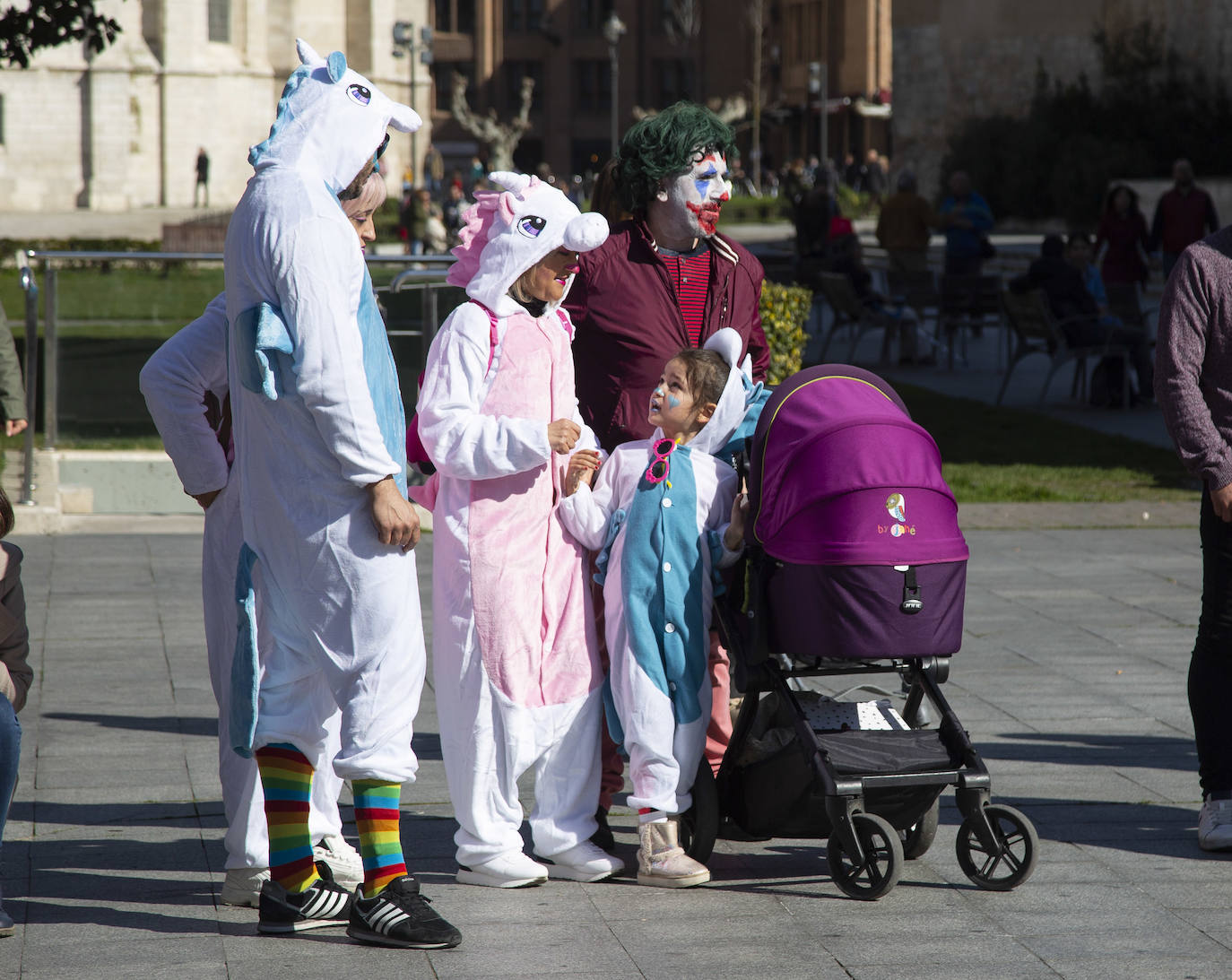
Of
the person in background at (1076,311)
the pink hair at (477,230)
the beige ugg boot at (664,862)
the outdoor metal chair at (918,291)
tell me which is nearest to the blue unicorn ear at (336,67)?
the pink hair at (477,230)

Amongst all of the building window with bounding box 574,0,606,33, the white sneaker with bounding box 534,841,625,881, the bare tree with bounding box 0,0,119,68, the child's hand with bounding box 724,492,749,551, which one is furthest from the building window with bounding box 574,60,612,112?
the white sneaker with bounding box 534,841,625,881

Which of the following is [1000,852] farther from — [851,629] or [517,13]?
[517,13]

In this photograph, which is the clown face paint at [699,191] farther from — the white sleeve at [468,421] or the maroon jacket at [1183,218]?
the maroon jacket at [1183,218]

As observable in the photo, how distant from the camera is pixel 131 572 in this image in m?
8.95

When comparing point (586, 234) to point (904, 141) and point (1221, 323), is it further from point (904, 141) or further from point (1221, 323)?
point (904, 141)

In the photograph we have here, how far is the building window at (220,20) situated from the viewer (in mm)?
57625

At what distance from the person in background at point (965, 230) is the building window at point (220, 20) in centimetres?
4264

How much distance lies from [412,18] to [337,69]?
6302 centimetres

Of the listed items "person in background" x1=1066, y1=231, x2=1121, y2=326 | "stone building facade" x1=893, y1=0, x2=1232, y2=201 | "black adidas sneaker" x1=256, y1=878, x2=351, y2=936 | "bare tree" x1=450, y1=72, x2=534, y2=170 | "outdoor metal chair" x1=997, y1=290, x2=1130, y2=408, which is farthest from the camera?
"bare tree" x1=450, y1=72, x2=534, y2=170

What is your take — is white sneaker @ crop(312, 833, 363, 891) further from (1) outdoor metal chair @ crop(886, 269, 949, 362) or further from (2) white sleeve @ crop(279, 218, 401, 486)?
(1) outdoor metal chair @ crop(886, 269, 949, 362)

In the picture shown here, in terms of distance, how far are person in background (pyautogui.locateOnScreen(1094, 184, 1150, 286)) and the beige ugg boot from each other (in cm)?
1453

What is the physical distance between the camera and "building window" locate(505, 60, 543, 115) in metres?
90.3

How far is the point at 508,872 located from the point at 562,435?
1101mm

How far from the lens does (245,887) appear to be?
→ 14.2ft
